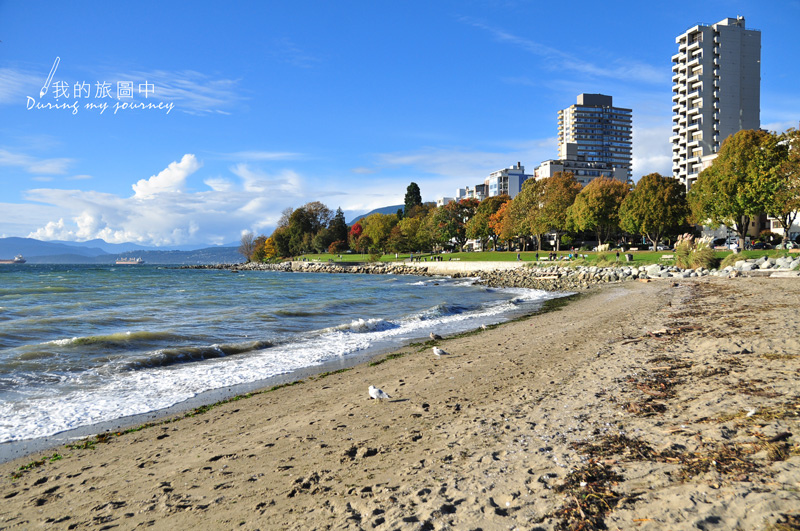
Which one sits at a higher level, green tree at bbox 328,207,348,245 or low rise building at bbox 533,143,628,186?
low rise building at bbox 533,143,628,186

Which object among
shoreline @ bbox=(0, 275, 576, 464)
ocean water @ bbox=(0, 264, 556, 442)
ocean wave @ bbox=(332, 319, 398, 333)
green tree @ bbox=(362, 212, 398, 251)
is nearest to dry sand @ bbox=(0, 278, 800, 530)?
shoreline @ bbox=(0, 275, 576, 464)

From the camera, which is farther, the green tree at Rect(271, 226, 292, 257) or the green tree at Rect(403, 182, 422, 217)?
the green tree at Rect(271, 226, 292, 257)

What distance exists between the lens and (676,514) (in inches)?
114

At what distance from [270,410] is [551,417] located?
4225 mm

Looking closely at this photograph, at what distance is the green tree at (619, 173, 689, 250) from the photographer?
5578 cm

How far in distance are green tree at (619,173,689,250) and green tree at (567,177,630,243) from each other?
389 cm

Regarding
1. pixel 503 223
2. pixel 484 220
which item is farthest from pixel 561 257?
pixel 484 220

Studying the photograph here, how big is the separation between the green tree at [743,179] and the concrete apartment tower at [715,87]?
48395 millimetres

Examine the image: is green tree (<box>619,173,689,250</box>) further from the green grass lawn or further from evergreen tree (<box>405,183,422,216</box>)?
evergreen tree (<box>405,183,422,216</box>)

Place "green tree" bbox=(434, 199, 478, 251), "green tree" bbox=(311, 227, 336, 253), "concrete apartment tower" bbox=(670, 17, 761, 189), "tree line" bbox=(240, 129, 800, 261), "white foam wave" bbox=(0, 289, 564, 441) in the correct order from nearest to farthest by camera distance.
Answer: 1. "white foam wave" bbox=(0, 289, 564, 441)
2. "tree line" bbox=(240, 129, 800, 261)
3. "concrete apartment tower" bbox=(670, 17, 761, 189)
4. "green tree" bbox=(434, 199, 478, 251)
5. "green tree" bbox=(311, 227, 336, 253)

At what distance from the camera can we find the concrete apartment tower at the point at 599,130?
154 meters

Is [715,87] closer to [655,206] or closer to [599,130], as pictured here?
[655,206]

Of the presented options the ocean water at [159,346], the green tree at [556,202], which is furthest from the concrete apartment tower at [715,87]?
the ocean water at [159,346]

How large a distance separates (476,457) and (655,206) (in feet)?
202
